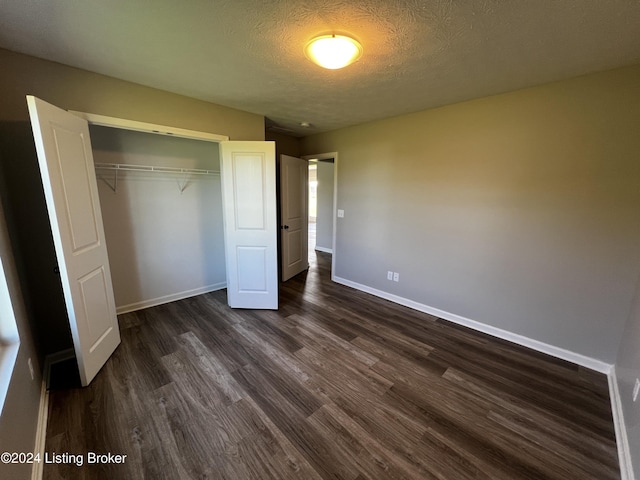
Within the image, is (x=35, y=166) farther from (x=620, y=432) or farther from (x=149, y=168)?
(x=620, y=432)

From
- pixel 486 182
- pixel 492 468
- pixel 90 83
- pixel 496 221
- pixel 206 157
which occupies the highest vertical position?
pixel 90 83

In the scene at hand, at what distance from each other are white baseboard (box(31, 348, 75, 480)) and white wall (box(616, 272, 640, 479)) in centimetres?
309

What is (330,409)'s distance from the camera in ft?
5.76

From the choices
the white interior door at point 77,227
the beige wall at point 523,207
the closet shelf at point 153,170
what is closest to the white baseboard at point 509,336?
the beige wall at point 523,207

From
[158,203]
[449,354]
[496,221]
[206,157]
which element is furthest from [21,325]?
[496,221]

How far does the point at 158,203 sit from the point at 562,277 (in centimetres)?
440

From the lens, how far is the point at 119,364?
214 centimetres

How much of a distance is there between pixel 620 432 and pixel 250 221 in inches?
136

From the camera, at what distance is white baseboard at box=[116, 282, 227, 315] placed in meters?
3.00

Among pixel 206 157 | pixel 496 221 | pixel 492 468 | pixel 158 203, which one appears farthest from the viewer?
pixel 206 157

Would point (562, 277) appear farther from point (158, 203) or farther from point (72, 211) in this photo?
point (158, 203)

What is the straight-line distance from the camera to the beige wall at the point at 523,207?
78.8 inches

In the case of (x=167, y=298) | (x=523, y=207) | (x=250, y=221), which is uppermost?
(x=523, y=207)

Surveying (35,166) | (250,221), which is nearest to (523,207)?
(250,221)
